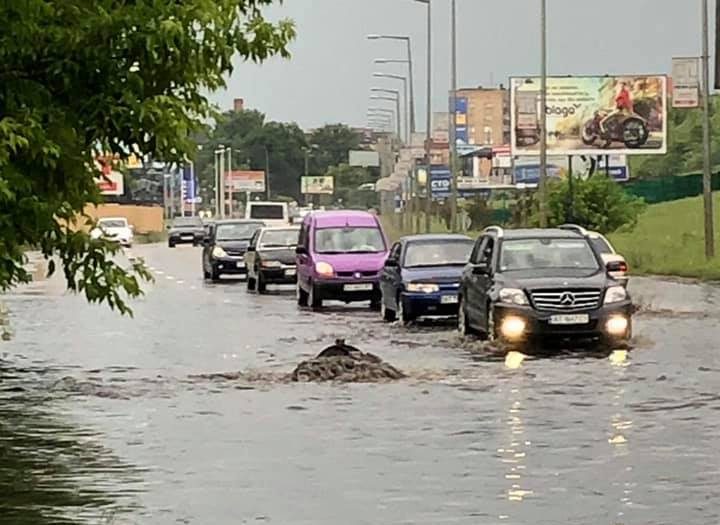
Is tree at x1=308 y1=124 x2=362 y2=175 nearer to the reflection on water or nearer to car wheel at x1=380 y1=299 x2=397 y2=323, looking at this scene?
car wheel at x1=380 y1=299 x2=397 y2=323

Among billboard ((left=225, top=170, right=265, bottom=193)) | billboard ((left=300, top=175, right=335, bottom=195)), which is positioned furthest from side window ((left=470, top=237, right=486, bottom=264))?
billboard ((left=300, top=175, right=335, bottom=195))

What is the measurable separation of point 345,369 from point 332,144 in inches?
6480

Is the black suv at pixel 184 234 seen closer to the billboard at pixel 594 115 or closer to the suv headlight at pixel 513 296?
the billboard at pixel 594 115

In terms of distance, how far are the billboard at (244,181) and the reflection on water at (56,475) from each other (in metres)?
141

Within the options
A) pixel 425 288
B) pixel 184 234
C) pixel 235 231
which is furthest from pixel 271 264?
pixel 184 234

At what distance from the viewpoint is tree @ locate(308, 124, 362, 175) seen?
18225 centimetres

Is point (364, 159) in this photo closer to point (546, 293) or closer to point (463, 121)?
point (463, 121)

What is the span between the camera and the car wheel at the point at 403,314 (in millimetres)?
30562

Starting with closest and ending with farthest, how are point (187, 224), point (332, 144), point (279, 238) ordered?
point (279, 238) < point (187, 224) < point (332, 144)

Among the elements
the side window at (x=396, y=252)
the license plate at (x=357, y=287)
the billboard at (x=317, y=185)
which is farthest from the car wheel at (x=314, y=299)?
the billboard at (x=317, y=185)

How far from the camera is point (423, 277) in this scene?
3047cm

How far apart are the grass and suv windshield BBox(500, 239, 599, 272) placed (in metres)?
22.0

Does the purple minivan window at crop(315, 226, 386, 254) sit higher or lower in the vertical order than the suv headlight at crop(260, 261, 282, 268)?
higher

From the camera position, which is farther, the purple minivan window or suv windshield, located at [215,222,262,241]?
suv windshield, located at [215,222,262,241]
